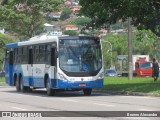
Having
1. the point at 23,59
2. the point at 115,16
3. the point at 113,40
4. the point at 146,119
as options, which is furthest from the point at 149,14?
the point at 113,40

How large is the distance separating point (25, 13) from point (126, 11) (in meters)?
32.6

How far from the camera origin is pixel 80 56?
31000 mm

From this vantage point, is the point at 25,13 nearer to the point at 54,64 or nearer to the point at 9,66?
the point at 9,66

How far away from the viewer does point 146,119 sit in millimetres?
16781

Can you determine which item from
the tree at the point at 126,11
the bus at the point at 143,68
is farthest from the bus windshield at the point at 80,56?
the bus at the point at 143,68

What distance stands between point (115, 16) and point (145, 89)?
4234mm

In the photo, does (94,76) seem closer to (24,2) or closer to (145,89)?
(145,89)

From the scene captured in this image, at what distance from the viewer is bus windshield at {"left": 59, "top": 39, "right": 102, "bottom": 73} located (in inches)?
1212

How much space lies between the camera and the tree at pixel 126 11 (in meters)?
29.9

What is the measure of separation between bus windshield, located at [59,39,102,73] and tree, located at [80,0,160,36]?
162 centimetres

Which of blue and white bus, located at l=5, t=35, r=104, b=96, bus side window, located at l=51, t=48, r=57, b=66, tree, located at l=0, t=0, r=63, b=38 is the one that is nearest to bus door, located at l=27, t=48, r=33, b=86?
blue and white bus, located at l=5, t=35, r=104, b=96

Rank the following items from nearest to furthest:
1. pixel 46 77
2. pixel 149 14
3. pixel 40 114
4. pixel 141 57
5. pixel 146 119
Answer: pixel 146 119
pixel 40 114
pixel 149 14
pixel 46 77
pixel 141 57

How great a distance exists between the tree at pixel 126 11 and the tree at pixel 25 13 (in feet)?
94.2

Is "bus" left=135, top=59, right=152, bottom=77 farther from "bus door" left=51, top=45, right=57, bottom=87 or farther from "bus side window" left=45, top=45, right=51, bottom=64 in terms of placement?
"bus door" left=51, top=45, right=57, bottom=87
